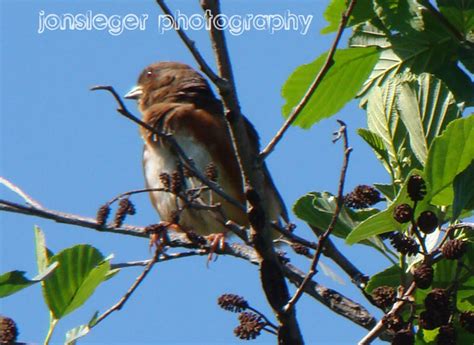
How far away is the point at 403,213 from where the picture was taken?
212 cm

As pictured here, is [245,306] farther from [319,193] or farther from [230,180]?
[230,180]

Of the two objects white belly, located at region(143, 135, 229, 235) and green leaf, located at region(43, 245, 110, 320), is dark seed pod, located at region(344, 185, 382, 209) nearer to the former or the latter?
green leaf, located at region(43, 245, 110, 320)

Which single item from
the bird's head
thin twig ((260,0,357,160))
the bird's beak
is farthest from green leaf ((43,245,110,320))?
the bird's beak

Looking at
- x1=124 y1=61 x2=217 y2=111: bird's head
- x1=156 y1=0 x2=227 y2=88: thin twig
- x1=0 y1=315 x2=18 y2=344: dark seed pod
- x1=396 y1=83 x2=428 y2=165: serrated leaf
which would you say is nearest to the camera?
x1=156 y1=0 x2=227 y2=88: thin twig

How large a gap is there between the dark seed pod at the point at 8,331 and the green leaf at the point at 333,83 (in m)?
1.10

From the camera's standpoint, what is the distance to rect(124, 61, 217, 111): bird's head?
5.55 m

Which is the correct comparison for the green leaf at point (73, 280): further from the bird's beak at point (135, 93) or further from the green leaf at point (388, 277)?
the bird's beak at point (135, 93)

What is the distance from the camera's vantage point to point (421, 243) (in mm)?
2090

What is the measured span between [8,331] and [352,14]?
1.33 meters

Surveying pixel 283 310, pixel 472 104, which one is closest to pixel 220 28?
pixel 283 310

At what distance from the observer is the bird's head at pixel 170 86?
5.55 m

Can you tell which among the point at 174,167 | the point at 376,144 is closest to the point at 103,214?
the point at 376,144

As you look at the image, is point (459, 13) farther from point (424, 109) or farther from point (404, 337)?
point (404, 337)

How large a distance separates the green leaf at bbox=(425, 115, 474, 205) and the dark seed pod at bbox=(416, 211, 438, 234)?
0.08 metres
